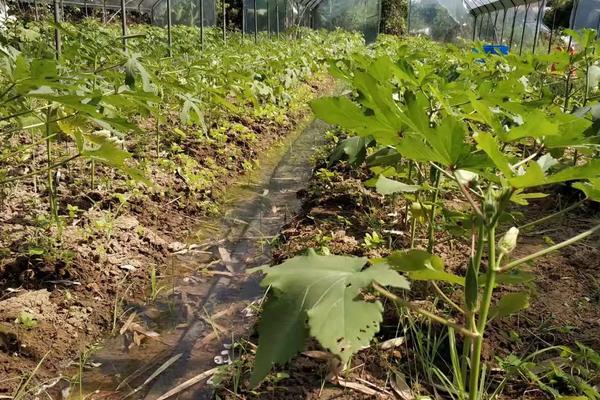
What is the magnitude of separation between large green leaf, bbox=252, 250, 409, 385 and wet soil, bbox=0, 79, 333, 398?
128 cm

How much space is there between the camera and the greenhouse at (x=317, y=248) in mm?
944

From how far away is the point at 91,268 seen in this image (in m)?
2.47

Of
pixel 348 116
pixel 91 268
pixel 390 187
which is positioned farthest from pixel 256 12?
pixel 348 116

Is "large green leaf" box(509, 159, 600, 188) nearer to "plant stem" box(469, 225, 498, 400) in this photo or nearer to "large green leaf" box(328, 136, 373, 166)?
"plant stem" box(469, 225, 498, 400)

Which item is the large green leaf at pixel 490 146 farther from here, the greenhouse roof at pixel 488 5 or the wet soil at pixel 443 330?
the greenhouse roof at pixel 488 5

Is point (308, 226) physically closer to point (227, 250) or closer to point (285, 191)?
point (227, 250)

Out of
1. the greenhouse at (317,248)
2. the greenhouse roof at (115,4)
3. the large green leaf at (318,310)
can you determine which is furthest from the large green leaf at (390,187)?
the greenhouse roof at (115,4)

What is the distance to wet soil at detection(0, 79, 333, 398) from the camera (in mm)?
2002

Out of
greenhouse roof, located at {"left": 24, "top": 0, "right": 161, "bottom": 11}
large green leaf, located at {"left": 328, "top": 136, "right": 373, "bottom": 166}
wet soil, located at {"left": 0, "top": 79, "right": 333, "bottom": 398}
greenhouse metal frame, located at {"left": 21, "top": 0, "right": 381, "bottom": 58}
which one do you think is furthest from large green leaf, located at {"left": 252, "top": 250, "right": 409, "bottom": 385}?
greenhouse roof, located at {"left": 24, "top": 0, "right": 161, "bottom": 11}

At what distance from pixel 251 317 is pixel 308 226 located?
2.35ft

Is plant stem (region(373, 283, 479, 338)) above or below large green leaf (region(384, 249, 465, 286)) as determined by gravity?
below

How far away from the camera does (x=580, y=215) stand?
9.46 feet

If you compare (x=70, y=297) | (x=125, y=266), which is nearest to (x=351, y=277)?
(x=70, y=297)

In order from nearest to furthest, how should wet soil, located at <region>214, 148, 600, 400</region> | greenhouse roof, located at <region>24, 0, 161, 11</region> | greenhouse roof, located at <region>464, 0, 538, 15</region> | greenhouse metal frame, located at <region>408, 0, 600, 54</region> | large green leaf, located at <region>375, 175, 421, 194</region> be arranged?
large green leaf, located at <region>375, 175, 421, 194</region> < wet soil, located at <region>214, 148, 600, 400</region> < greenhouse roof, located at <region>464, 0, 538, 15</region> < greenhouse roof, located at <region>24, 0, 161, 11</region> < greenhouse metal frame, located at <region>408, 0, 600, 54</region>
